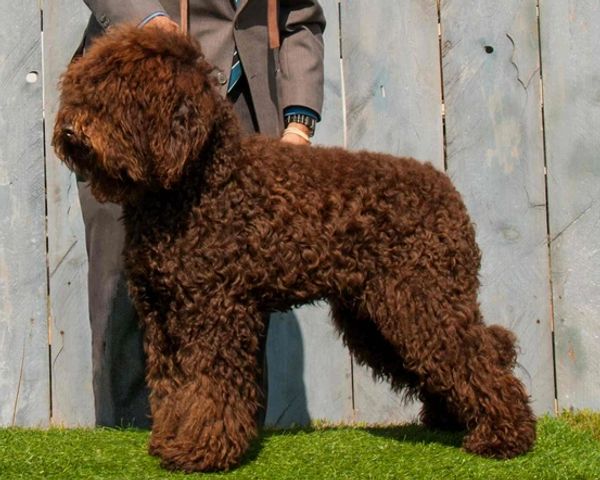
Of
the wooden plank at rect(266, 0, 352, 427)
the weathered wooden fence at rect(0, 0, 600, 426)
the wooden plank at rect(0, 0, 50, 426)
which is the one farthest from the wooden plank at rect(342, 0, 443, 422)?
the wooden plank at rect(0, 0, 50, 426)

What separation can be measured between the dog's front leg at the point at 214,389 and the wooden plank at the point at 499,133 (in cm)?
234

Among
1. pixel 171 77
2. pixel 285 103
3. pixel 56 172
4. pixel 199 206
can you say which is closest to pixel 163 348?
pixel 199 206

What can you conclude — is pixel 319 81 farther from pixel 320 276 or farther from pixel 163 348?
pixel 163 348

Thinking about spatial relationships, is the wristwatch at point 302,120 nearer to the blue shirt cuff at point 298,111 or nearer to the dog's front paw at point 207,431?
the blue shirt cuff at point 298,111

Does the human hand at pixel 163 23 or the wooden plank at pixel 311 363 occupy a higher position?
the human hand at pixel 163 23

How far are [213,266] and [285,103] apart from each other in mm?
1256

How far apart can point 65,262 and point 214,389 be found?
2.19 metres

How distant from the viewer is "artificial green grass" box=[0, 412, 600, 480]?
3.90m

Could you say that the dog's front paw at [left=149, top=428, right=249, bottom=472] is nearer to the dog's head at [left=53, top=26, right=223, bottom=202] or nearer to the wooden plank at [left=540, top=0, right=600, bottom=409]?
the dog's head at [left=53, top=26, right=223, bottom=202]

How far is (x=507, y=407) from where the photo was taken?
13.7 feet

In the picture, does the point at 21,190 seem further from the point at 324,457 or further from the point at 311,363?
the point at 324,457

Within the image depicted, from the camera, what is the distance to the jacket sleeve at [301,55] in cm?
477

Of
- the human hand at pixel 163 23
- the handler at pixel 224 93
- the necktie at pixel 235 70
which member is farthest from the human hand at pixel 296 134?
the human hand at pixel 163 23

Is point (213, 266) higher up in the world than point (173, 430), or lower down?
higher up
